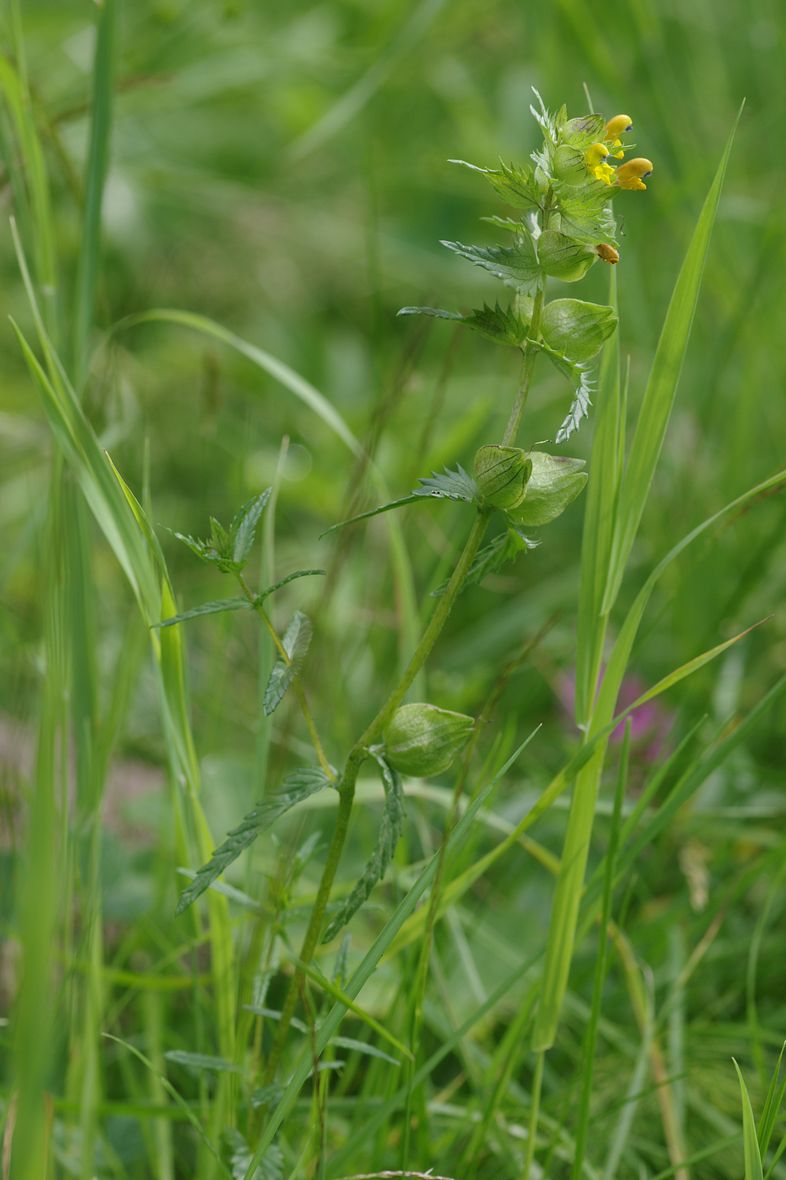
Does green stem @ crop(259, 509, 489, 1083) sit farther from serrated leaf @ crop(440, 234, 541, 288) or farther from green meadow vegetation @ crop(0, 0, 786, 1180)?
serrated leaf @ crop(440, 234, 541, 288)

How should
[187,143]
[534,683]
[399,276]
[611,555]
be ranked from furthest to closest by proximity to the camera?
[187,143] < [399,276] < [534,683] < [611,555]

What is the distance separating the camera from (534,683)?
1.31m

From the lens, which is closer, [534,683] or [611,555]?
[611,555]

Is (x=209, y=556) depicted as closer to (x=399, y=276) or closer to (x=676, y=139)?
(x=676, y=139)

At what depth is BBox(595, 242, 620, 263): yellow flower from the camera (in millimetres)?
572

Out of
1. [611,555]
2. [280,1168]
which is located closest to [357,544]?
[611,555]

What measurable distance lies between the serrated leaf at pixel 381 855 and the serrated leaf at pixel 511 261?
25 centimetres

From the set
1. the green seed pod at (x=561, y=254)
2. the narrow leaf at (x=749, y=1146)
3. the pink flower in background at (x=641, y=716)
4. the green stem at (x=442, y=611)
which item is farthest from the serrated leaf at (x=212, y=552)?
the pink flower in background at (x=641, y=716)

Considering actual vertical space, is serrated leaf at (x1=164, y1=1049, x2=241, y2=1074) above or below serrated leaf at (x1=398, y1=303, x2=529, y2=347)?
below

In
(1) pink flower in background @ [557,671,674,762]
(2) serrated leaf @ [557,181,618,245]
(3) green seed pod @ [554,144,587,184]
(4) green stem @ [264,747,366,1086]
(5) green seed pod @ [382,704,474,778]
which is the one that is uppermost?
(3) green seed pod @ [554,144,587,184]

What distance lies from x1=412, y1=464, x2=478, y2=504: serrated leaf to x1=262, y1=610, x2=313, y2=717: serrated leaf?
0.30ft

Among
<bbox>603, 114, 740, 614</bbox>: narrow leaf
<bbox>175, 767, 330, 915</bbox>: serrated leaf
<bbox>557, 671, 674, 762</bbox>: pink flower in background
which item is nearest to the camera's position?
<bbox>175, 767, 330, 915</bbox>: serrated leaf

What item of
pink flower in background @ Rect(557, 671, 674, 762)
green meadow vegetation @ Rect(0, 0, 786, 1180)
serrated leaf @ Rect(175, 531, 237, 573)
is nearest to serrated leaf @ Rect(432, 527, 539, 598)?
green meadow vegetation @ Rect(0, 0, 786, 1180)

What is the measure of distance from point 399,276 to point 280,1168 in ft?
5.64
